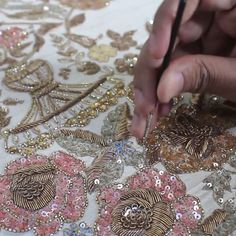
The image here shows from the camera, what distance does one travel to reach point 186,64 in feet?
1.83

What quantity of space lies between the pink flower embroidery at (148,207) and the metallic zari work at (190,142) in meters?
0.03

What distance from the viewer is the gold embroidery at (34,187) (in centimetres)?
52

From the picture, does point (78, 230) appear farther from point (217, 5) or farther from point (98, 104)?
point (217, 5)

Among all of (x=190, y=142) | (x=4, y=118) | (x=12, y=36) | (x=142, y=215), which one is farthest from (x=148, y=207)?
(x=12, y=36)

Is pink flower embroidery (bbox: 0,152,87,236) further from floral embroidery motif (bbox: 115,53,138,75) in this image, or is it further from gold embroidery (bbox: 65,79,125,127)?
floral embroidery motif (bbox: 115,53,138,75)

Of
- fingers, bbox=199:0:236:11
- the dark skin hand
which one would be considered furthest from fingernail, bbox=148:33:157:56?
fingers, bbox=199:0:236:11

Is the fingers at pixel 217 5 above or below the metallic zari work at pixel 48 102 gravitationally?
above

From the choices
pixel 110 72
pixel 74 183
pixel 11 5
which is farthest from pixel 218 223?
pixel 11 5

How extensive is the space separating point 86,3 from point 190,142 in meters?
0.35

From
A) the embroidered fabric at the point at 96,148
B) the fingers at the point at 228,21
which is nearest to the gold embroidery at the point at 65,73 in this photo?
the embroidered fabric at the point at 96,148

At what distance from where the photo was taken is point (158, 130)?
0.60 m

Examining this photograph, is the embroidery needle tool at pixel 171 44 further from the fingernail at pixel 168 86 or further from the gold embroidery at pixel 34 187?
the gold embroidery at pixel 34 187

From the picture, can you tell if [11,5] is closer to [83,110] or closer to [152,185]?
[83,110]

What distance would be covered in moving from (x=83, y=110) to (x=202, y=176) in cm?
19
